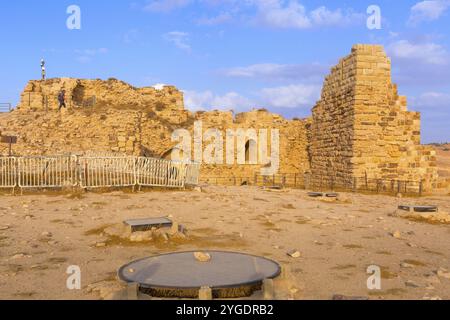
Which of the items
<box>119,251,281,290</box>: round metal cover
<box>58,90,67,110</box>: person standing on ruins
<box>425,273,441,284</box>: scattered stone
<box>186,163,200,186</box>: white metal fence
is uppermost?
<box>58,90,67,110</box>: person standing on ruins

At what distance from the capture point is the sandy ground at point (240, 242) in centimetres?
481

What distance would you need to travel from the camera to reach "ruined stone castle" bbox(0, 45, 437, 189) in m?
17.3

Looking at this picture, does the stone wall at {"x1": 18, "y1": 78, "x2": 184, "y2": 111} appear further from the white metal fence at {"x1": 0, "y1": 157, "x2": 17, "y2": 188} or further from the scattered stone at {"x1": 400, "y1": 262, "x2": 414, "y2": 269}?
the scattered stone at {"x1": 400, "y1": 262, "x2": 414, "y2": 269}

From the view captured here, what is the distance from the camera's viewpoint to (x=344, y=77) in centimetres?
1848

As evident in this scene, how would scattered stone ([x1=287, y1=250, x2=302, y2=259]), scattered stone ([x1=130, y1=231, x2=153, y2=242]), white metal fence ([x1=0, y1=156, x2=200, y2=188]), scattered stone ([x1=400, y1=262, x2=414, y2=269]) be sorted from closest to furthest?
scattered stone ([x1=400, y1=262, x2=414, y2=269]) < scattered stone ([x1=287, y1=250, x2=302, y2=259]) < scattered stone ([x1=130, y1=231, x2=153, y2=242]) < white metal fence ([x1=0, y1=156, x2=200, y2=188])

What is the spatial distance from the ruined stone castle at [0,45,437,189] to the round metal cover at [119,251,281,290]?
13053mm

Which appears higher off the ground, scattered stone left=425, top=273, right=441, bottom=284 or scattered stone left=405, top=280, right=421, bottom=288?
scattered stone left=405, top=280, right=421, bottom=288

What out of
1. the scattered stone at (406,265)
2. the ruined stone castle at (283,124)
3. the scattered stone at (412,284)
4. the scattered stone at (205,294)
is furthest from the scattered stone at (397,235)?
the ruined stone castle at (283,124)

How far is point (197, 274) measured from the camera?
4.64 meters

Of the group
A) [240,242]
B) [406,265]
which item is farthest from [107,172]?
[406,265]

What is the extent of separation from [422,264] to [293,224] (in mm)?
3356

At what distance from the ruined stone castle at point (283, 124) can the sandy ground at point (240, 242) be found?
5.90m

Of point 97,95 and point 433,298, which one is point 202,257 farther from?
point 97,95

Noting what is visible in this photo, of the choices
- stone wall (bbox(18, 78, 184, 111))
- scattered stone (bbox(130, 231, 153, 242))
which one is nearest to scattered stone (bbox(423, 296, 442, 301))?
scattered stone (bbox(130, 231, 153, 242))
